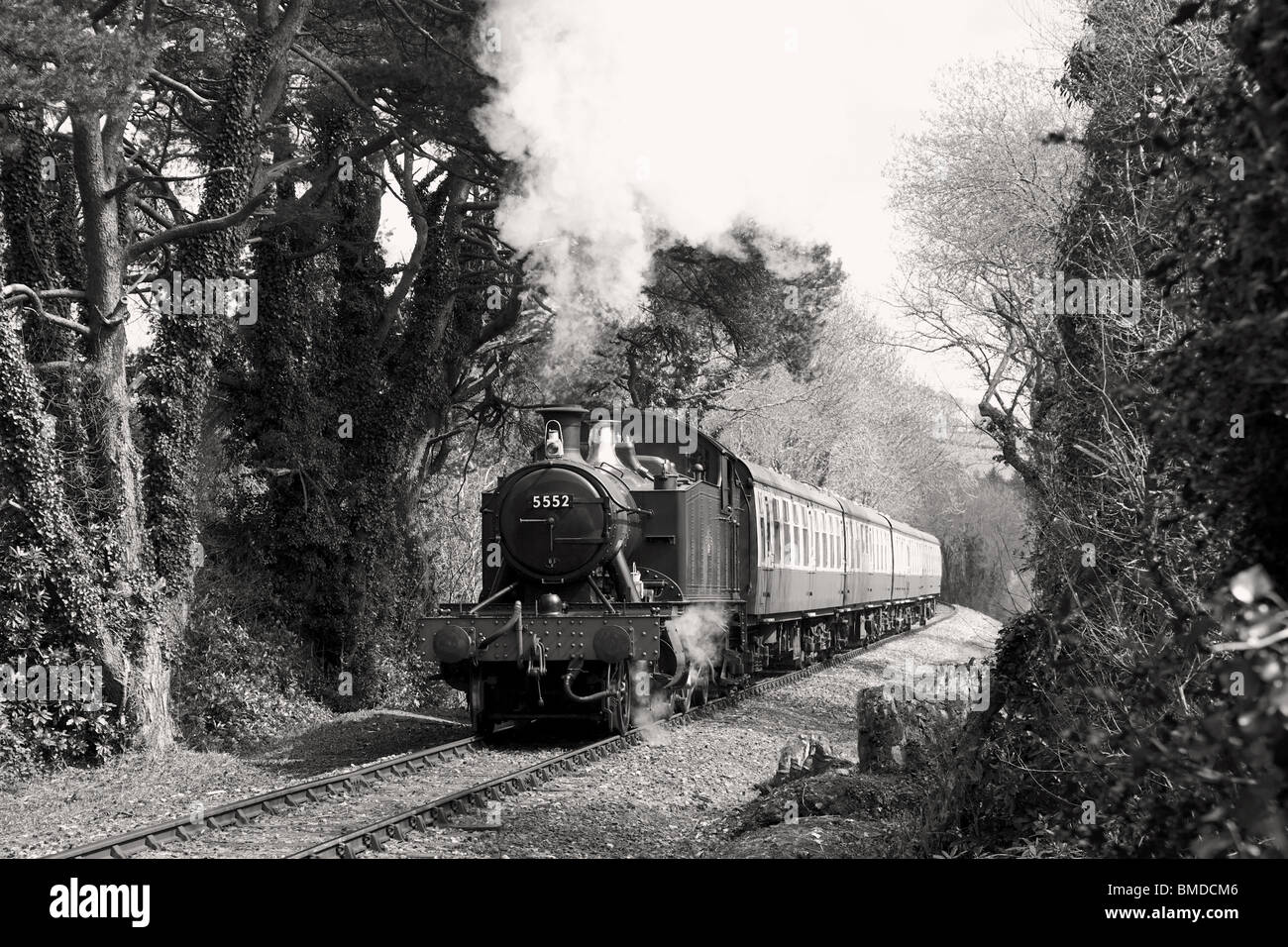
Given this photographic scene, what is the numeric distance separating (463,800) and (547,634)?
2.96 m

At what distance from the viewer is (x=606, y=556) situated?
11953mm

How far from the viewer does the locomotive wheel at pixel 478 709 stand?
12.3 m

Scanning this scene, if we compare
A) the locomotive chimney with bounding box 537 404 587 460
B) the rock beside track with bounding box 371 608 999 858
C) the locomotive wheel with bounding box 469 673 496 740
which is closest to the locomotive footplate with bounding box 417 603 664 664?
the locomotive wheel with bounding box 469 673 496 740

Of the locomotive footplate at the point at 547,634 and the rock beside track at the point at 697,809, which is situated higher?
the locomotive footplate at the point at 547,634

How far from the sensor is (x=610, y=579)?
40.9 feet

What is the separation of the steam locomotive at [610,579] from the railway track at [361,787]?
698 mm

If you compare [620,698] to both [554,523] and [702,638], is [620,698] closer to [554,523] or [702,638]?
[702,638]

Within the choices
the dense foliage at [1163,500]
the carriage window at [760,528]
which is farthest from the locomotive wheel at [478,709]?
the dense foliage at [1163,500]

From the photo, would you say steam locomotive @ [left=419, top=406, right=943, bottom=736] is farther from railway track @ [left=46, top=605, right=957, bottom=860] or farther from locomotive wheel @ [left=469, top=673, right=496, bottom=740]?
railway track @ [left=46, top=605, right=957, bottom=860]

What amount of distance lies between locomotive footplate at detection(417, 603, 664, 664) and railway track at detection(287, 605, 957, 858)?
1.01 meters

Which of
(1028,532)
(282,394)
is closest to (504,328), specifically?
(282,394)

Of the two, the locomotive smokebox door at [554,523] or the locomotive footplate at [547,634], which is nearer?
the locomotive footplate at [547,634]

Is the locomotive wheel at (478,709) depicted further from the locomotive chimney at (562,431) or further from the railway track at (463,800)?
the locomotive chimney at (562,431)

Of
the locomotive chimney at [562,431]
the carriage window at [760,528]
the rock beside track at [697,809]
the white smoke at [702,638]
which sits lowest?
the rock beside track at [697,809]
